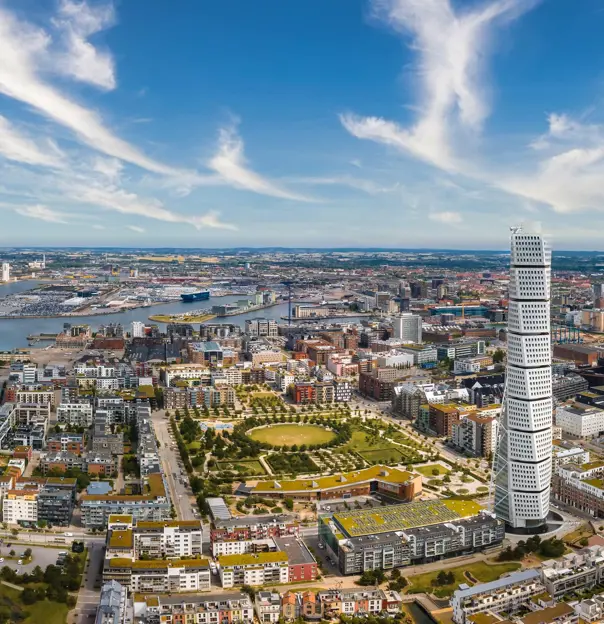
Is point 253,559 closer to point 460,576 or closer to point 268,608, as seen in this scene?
point 268,608

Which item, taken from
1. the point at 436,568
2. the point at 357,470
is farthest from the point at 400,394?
the point at 436,568

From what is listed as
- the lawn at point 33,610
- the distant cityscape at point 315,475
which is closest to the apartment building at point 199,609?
the distant cityscape at point 315,475

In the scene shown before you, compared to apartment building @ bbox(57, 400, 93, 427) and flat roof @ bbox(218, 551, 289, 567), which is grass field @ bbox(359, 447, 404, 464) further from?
apartment building @ bbox(57, 400, 93, 427)

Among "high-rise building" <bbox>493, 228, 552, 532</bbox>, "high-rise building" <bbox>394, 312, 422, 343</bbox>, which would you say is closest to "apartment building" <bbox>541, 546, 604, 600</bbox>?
"high-rise building" <bbox>493, 228, 552, 532</bbox>

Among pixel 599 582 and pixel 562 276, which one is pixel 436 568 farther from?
pixel 562 276

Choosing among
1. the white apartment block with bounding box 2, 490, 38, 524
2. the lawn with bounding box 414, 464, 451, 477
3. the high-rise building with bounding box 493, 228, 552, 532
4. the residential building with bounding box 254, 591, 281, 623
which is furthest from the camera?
the lawn with bounding box 414, 464, 451, 477

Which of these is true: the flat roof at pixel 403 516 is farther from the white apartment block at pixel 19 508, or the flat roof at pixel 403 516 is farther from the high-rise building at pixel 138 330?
the high-rise building at pixel 138 330

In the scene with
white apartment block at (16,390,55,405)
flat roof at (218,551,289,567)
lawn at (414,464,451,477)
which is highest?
white apartment block at (16,390,55,405)
